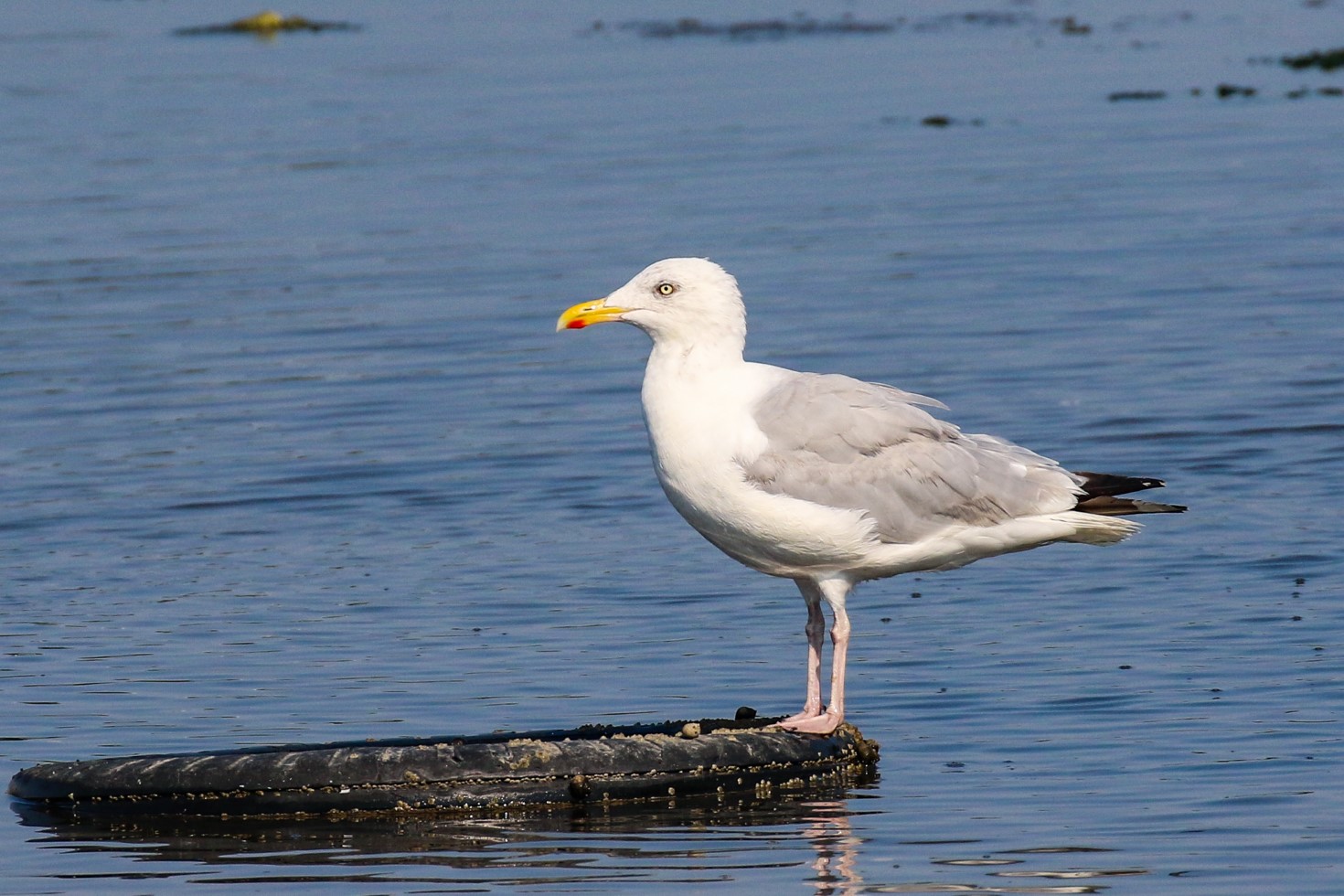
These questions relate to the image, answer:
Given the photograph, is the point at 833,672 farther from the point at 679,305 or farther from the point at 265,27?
the point at 265,27

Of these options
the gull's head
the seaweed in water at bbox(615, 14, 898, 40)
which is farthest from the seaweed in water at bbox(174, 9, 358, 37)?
the gull's head

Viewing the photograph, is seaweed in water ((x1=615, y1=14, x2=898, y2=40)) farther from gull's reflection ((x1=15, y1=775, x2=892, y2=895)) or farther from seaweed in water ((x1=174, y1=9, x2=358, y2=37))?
gull's reflection ((x1=15, y1=775, x2=892, y2=895))

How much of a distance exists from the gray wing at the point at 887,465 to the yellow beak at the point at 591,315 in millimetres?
756

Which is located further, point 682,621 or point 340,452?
→ point 340,452

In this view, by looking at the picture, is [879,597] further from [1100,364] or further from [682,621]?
[1100,364]

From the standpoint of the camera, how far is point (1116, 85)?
31.8 meters

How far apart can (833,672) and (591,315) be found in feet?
6.27

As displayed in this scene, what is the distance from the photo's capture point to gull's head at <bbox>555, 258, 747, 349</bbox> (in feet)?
31.9

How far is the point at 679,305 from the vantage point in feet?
32.0

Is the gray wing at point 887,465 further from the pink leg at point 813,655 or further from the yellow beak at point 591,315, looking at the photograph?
the yellow beak at point 591,315

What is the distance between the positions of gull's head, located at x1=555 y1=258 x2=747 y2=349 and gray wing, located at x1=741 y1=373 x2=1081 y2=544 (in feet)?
1.26

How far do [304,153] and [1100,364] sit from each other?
13956 millimetres

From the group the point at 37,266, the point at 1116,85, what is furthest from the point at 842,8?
the point at 37,266

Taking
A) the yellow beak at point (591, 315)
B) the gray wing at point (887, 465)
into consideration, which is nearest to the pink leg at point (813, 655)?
the gray wing at point (887, 465)
